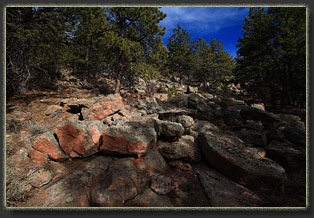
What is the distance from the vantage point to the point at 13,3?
2.42 m

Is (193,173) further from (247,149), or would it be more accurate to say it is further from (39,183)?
(39,183)

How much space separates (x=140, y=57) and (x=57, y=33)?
16.2ft

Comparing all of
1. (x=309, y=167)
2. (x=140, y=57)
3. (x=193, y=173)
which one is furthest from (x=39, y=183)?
(x=140, y=57)

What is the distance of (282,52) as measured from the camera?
3900mm

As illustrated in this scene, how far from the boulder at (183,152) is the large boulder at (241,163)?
272 millimetres

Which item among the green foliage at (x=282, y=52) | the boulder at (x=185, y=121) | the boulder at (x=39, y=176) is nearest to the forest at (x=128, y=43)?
the green foliage at (x=282, y=52)

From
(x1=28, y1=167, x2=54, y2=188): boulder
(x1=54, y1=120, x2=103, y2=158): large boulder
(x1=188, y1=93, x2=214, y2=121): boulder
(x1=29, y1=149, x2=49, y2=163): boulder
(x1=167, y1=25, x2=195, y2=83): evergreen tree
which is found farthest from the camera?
(x1=167, y1=25, x2=195, y2=83): evergreen tree

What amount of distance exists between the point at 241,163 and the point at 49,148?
5204 millimetres

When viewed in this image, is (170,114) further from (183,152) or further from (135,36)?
(135,36)

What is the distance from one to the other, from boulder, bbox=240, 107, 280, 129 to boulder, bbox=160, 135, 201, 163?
4.40 m

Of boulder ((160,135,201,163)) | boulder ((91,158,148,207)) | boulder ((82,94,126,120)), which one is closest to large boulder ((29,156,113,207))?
boulder ((91,158,148,207))

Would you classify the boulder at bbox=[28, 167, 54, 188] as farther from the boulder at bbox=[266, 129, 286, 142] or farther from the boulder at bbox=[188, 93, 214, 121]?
the boulder at bbox=[266, 129, 286, 142]

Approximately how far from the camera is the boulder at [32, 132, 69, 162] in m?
3.26

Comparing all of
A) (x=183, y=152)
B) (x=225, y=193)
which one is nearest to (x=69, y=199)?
(x=183, y=152)
